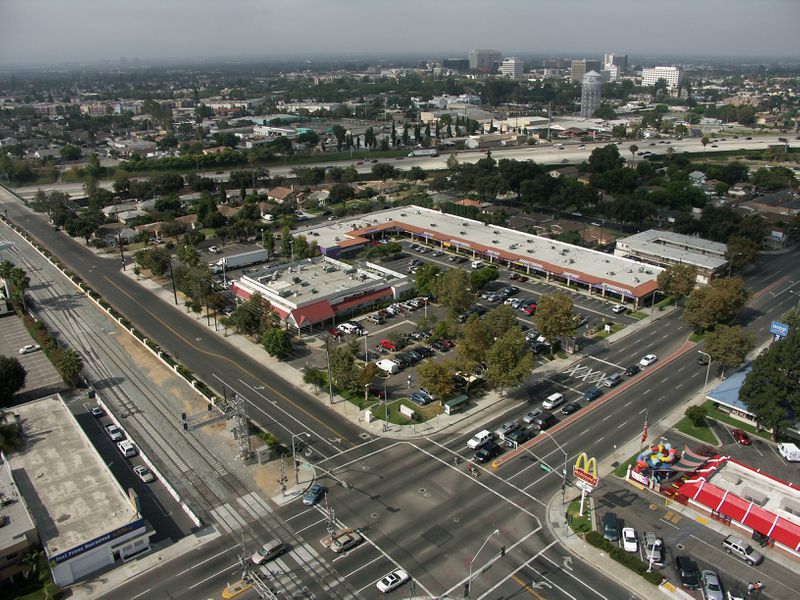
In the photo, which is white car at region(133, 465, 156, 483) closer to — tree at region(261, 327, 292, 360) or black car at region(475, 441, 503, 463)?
tree at region(261, 327, 292, 360)

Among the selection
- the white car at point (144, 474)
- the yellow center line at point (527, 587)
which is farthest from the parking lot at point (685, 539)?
the white car at point (144, 474)

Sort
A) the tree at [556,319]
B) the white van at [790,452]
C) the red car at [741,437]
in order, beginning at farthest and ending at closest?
the tree at [556,319], the red car at [741,437], the white van at [790,452]

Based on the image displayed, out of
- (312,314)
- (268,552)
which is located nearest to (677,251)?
(312,314)

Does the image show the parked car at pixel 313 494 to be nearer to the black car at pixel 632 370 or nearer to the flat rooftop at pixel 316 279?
the flat rooftop at pixel 316 279

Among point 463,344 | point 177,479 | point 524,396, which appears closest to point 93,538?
point 177,479

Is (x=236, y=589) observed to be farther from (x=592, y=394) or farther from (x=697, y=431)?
(x=697, y=431)

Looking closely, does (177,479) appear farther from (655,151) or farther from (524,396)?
(655,151)
